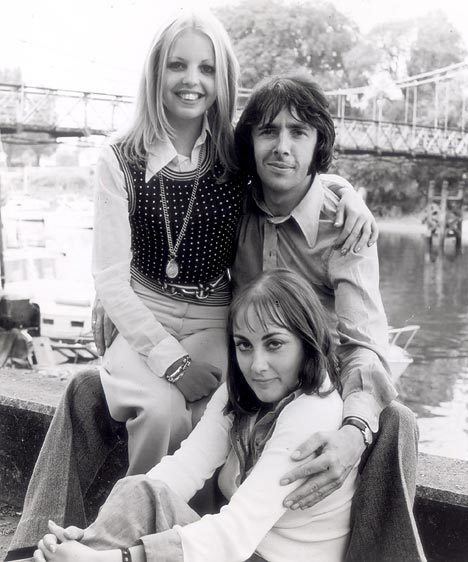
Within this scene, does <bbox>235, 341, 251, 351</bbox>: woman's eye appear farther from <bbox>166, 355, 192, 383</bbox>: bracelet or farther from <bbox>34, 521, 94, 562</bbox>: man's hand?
<bbox>34, 521, 94, 562</bbox>: man's hand

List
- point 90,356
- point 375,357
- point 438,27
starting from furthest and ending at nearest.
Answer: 1. point 90,356
2. point 438,27
3. point 375,357

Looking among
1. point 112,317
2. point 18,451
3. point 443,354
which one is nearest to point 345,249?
point 112,317

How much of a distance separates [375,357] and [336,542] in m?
0.32

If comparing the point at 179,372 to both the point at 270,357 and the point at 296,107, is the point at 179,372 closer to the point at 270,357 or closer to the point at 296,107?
the point at 270,357

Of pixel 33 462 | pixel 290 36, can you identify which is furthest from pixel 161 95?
pixel 290 36

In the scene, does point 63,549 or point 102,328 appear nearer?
point 63,549

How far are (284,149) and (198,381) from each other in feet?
1.52

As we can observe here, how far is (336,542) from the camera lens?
51.4 inches

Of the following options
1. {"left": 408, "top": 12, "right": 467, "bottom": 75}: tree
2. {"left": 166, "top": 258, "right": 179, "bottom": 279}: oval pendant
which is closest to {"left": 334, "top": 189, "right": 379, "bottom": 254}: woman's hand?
{"left": 166, "top": 258, "right": 179, "bottom": 279}: oval pendant

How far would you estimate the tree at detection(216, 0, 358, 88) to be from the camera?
27.9 ft

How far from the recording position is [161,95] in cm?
160

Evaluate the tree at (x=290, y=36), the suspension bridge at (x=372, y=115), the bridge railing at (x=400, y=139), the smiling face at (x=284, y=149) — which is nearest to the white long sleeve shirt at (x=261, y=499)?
the smiling face at (x=284, y=149)

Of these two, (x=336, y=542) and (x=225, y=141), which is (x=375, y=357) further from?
(x=225, y=141)

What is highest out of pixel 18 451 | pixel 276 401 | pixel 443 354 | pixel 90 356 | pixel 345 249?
pixel 345 249
